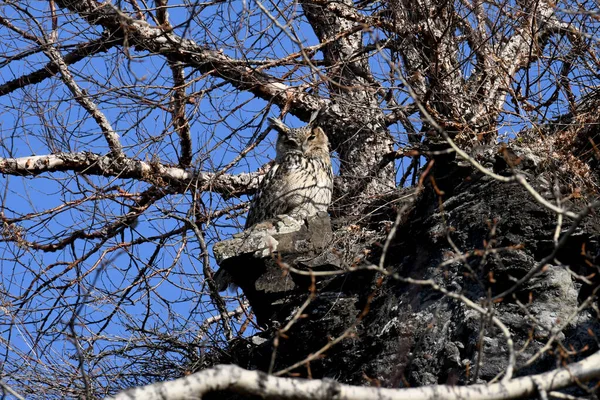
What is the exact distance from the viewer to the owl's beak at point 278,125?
22.7ft

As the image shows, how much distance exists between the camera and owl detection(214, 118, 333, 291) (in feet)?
21.5

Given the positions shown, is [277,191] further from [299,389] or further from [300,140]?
[299,389]

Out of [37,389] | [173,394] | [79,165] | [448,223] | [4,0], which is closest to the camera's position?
[173,394]

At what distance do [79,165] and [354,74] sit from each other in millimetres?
2351

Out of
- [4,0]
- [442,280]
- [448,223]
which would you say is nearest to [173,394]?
[442,280]

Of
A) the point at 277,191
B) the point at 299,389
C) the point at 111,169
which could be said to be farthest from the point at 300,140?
the point at 299,389

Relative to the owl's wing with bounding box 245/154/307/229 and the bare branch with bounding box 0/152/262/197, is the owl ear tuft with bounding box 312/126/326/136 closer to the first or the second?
the owl's wing with bounding box 245/154/307/229

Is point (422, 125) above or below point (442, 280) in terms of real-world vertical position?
above

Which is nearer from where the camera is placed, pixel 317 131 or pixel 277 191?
pixel 277 191

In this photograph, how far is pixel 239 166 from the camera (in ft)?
22.7

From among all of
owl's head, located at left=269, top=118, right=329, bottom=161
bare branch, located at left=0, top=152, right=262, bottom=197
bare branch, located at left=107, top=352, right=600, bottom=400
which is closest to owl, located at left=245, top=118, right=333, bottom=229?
owl's head, located at left=269, top=118, right=329, bottom=161

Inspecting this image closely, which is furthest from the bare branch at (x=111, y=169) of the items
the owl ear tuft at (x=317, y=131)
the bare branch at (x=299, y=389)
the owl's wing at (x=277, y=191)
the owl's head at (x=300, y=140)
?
the bare branch at (x=299, y=389)

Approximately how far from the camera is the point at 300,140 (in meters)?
6.91

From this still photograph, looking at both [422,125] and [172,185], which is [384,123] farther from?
[172,185]
